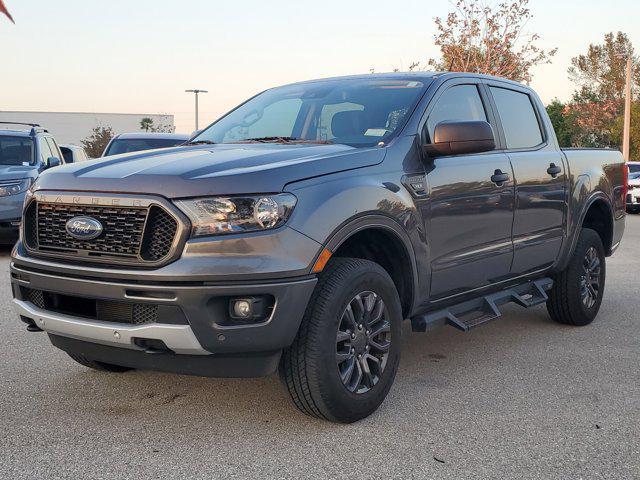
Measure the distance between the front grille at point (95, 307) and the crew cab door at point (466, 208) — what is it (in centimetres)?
167

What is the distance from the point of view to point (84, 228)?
141 inches

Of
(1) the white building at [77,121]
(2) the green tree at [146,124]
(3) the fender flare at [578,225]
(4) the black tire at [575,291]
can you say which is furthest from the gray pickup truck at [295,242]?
(1) the white building at [77,121]

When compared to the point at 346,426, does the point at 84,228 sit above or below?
above

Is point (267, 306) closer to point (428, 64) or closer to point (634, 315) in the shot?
point (634, 315)

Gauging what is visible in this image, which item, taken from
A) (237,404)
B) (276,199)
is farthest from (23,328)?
(276,199)

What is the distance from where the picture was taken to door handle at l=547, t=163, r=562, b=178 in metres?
5.61

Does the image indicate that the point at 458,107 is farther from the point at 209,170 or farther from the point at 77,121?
the point at 77,121

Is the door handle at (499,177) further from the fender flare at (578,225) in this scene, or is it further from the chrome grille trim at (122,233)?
the chrome grille trim at (122,233)

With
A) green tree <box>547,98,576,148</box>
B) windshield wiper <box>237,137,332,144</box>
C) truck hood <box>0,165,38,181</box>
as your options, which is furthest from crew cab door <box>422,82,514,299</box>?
green tree <box>547,98,576,148</box>

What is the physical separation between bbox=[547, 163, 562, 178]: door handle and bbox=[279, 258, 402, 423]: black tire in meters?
2.11

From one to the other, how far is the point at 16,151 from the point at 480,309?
862 centimetres

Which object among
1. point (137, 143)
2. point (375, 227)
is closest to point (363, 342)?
point (375, 227)

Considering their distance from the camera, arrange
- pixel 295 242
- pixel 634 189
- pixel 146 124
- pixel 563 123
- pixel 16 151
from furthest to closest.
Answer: pixel 146 124
pixel 563 123
pixel 634 189
pixel 16 151
pixel 295 242

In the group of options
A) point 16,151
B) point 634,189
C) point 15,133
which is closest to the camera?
point 16,151
